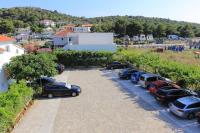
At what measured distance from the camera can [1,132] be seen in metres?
19.3

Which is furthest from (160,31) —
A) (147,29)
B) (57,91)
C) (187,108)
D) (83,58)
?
(187,108)

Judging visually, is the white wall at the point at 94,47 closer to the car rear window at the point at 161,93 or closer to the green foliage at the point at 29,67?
the green foliage at the point at 29,67

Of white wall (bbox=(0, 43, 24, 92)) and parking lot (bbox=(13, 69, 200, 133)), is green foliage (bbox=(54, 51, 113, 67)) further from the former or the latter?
parking lot (bbox=(13, 69, 200, 133))

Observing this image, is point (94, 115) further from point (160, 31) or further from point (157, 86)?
point (160, 31)

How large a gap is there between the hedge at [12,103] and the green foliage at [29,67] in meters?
4.40

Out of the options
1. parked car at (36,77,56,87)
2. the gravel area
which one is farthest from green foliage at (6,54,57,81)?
the gravel area

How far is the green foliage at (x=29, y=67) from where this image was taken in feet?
113

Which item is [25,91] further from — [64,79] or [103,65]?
[103,65]

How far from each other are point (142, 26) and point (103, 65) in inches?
2755

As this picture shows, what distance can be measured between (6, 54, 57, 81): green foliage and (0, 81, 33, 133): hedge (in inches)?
173

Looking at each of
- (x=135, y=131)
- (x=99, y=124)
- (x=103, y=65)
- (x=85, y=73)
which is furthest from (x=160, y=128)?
(x=103, y=65)

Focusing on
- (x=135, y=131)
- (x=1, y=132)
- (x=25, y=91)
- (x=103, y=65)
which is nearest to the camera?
(x=1, y=132)

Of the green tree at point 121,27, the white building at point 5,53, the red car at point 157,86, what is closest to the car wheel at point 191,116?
the red car at point 157,86

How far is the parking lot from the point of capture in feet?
74.1
